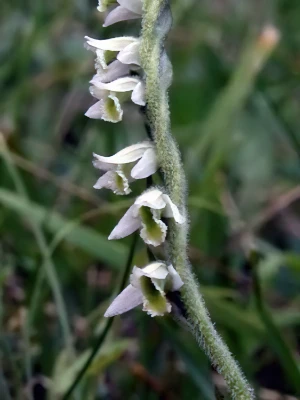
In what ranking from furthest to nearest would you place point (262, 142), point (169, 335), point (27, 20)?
1. point (27, 20)
2. point (262, 142)
3. point (169, 335)

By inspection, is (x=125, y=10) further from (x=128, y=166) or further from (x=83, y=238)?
(x=83, y=238)

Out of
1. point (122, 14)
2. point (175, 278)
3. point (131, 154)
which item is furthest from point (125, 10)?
point (175, 278)

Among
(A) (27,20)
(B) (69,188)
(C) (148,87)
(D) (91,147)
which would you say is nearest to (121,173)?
(C) (148,87)

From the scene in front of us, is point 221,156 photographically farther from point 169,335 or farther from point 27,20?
point 27,20

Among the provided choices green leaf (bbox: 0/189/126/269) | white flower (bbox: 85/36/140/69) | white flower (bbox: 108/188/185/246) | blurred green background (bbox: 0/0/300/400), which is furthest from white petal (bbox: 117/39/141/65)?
green leaf (bbox: 0/189/126/269)

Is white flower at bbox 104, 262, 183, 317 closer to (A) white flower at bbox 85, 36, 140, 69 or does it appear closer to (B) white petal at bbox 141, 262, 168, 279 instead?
(B) white petal at bbox 141, 262, 168, 279

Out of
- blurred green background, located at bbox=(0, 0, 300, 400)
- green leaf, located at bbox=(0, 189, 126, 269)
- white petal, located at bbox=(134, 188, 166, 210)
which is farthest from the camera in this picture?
green leaf, located at bbox=(0, 189, 126, 269)
